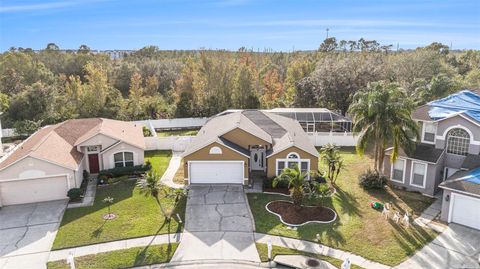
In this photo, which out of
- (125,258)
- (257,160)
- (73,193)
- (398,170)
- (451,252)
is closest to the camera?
(125,258)

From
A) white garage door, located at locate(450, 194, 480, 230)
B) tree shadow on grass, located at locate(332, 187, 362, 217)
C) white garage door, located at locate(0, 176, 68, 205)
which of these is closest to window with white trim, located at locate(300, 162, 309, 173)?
tree shadow on grass, located at locate(332, 187, 362, 217)

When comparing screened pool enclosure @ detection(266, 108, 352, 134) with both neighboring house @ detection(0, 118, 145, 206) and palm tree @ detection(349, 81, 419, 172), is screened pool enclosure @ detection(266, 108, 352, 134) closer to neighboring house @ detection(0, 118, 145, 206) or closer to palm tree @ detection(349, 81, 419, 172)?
palm tree @ detection(349, 81, 419, 172)

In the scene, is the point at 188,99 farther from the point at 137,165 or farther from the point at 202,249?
the point at 202,249

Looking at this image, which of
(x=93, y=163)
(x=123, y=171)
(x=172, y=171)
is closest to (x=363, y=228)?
(x=172, y=171)

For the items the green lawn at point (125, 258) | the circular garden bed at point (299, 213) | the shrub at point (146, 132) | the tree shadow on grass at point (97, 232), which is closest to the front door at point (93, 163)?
the tree shadow on grass at point (97, 232)

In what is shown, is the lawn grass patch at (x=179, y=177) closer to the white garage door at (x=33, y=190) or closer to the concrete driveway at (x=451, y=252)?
the white garage door at (x=33, y=190)

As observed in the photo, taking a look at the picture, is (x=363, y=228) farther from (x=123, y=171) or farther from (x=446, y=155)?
(x=123, y=171)
